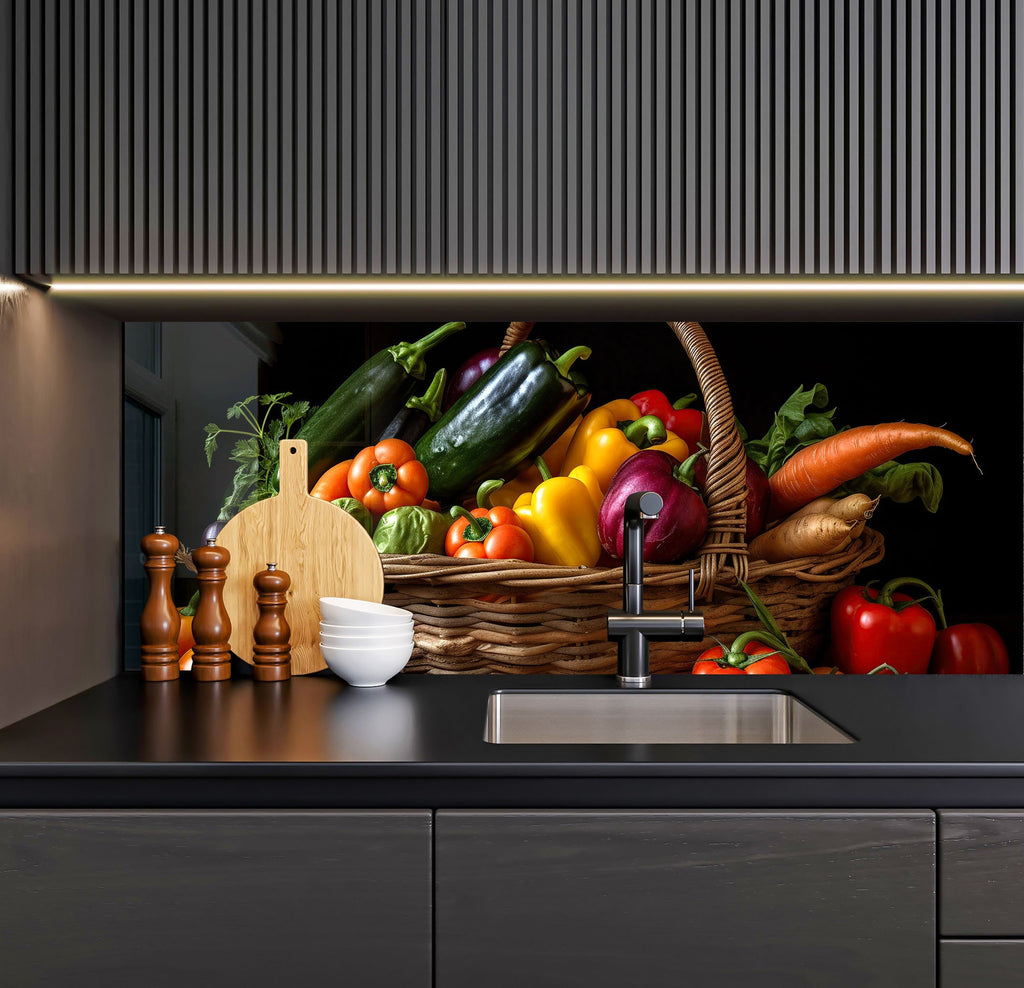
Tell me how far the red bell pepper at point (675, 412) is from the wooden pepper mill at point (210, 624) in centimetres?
85

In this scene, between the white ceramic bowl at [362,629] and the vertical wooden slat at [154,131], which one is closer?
the vertical wooden slat at [154,131]

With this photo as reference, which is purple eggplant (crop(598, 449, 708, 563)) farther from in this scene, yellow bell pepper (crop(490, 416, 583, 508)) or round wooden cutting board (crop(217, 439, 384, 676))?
round wooden cutting board (crop(217, 439, 384, 676))

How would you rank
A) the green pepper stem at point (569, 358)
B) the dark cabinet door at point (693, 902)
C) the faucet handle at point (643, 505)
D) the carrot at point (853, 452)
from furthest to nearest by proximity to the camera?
the green pepper stem at point (569, 358)
the carrot at point (853, 452)
the faucet handle at point (643, 505)
the dark cabinet door at point (693, 902)

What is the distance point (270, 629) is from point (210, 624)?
10 centimetres

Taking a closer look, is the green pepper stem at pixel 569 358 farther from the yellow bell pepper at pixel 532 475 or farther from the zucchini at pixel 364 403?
the zucchini at pixel 364 403

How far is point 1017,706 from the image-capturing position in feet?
3.90

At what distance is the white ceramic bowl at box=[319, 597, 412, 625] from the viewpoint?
1318mm

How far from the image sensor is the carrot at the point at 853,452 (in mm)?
1535

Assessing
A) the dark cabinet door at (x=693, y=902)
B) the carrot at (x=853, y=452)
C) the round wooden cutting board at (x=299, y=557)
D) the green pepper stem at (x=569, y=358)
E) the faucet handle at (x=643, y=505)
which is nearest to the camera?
the dark cabinet door at (x=693, y=902)

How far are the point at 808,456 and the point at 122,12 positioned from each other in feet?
4.32

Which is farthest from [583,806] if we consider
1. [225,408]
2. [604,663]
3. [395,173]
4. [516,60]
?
[225,408]

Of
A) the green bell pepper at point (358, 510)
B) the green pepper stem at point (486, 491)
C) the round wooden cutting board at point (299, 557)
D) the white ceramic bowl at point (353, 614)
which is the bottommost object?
the white ceramic bowl at point (353, 614)

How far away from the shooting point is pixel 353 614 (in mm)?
1317

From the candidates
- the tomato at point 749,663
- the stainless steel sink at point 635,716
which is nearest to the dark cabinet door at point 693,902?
the stainless steel sink at point 635,716
